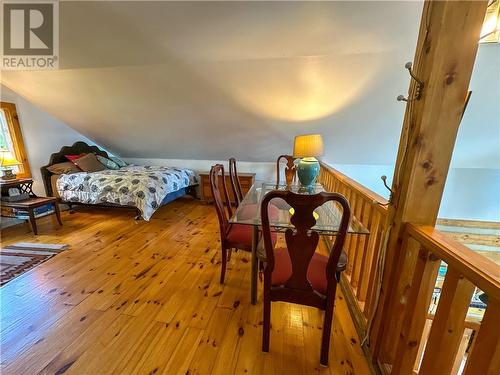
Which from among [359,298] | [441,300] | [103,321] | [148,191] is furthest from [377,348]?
[148,191]

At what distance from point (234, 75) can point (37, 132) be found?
3.46m

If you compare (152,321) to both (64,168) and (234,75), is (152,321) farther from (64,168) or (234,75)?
(64,168)

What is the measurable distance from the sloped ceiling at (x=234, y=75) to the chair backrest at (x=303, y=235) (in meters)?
1.51

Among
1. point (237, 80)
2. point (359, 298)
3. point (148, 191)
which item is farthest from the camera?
point (148, 191)

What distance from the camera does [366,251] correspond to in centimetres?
170

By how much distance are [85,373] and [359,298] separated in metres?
1.75

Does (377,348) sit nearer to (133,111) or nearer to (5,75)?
(133,111)

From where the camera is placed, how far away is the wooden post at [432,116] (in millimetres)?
917

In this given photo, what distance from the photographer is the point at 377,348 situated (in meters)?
1.29

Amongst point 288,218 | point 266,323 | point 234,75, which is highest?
point 234,75

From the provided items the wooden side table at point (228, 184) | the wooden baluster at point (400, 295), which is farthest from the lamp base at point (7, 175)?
the wooden baluster at point (400, 295)

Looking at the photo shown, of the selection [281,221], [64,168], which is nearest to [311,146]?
[281,221]

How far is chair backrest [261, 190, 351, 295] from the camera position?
107 cm

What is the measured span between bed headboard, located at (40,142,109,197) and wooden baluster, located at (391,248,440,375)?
487cm
